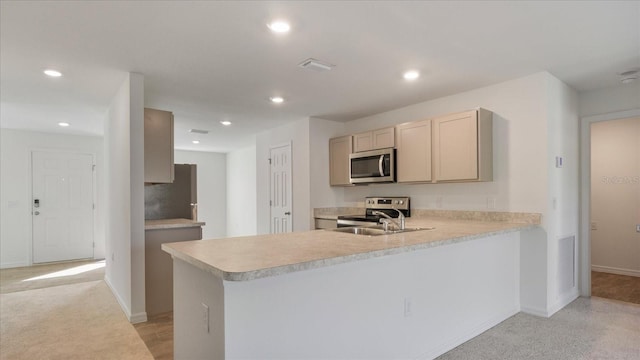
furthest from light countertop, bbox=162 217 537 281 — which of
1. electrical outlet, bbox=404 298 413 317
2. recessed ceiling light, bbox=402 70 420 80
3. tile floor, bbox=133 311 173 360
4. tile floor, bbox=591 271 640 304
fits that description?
tile floor, bbox=591 271 640 304

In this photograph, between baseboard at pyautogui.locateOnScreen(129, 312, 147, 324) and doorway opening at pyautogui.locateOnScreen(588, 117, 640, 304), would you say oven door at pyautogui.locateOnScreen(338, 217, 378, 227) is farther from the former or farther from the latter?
doorway opening at pyautogui.locateOnScreen(588, 117, 640, 304)

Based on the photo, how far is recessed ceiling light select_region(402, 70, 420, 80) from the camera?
3.28 meters

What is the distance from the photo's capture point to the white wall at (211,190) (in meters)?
9.12

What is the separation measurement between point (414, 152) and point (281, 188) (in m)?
2.47

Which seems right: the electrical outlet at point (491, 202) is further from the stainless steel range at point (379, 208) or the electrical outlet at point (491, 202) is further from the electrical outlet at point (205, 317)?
the electrical outlet at point (205, 317)

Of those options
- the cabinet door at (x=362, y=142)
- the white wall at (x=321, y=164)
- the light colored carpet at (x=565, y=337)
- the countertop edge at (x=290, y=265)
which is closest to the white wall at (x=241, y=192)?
the white wall at (x=321, y=164)

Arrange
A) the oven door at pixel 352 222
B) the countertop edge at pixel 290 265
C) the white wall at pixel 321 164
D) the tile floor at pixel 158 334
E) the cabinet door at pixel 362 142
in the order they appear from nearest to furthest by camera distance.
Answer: the countertop edge at pixel 290 265, the tile floor at pixel 158 334, the oven door at pixel 352 222, the cabinet door at pixel 362 142, the white wall at pixel 321 164

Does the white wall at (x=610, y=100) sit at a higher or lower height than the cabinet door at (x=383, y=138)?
higher

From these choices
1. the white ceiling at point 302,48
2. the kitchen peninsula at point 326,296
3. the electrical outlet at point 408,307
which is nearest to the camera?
the kitchen peninsula at point 326,296

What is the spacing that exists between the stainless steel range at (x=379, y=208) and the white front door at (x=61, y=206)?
5092mm

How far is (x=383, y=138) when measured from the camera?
4.55 meters

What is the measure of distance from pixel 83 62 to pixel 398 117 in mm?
3499

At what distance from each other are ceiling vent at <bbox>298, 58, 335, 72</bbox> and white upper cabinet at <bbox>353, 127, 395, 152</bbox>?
5.21ft

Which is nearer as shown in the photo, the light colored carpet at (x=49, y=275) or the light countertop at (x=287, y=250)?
the light countertop at (x=287, y=250)
